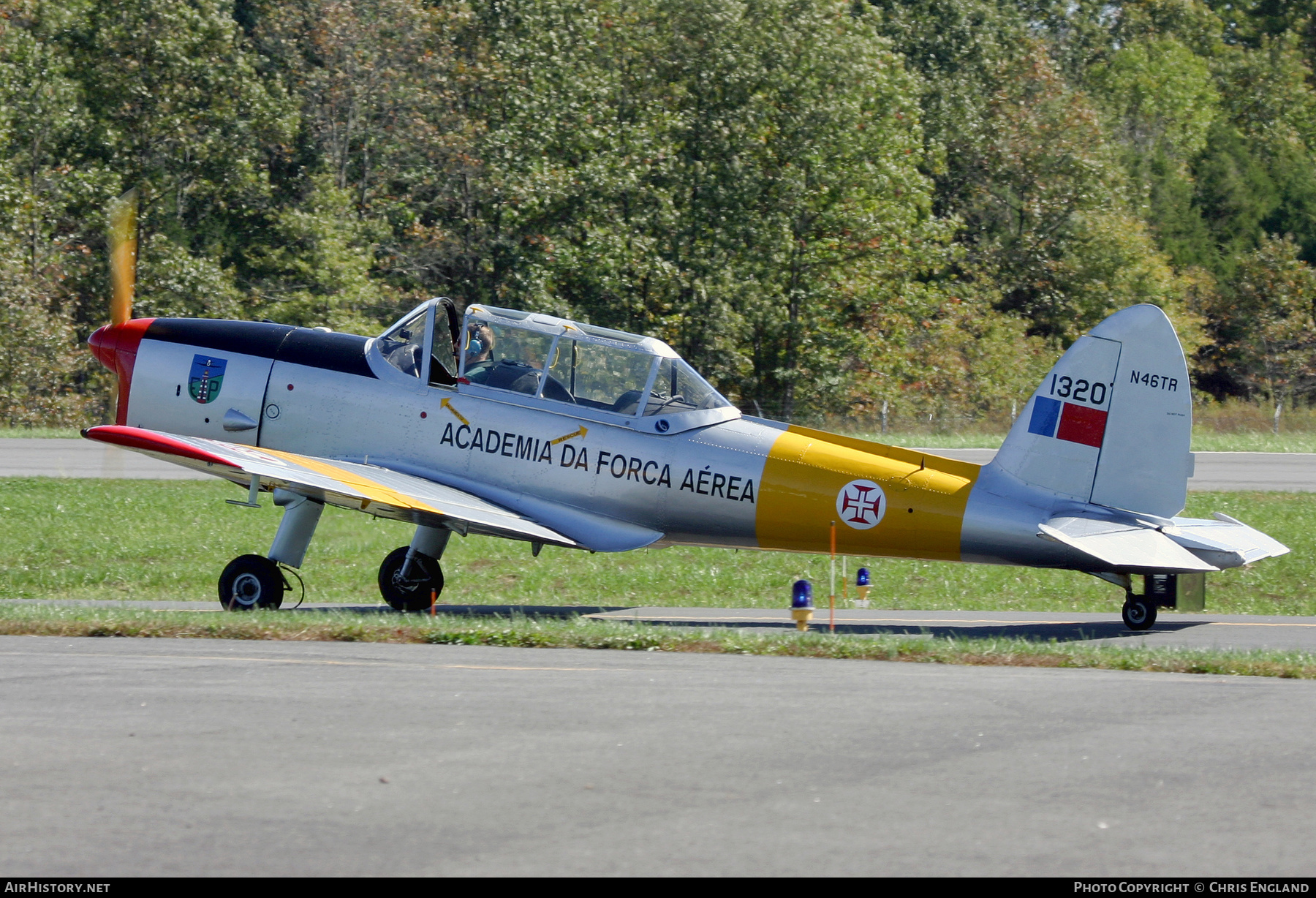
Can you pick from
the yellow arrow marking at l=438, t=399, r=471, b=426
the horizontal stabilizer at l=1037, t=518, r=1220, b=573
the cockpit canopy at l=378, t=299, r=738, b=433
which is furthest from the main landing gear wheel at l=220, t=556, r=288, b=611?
the horizontal stabilizer at l=1037, t=518, r=1220, b=573

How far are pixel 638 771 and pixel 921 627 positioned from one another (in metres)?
7.69

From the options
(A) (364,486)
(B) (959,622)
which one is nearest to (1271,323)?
(B) (959,622)

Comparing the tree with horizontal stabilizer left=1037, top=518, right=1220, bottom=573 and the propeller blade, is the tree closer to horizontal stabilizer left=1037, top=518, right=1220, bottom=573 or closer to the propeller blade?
horizontal stabilizer left=1037, top=518, right=1220, bottom=573

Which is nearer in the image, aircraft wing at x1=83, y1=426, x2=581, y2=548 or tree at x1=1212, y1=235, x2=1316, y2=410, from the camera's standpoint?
aircraft wing at x1=83, y1=426, x2=581, y2=548

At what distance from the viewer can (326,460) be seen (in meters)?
13.5

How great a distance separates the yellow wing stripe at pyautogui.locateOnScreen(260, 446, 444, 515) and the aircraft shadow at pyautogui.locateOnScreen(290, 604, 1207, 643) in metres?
1.26

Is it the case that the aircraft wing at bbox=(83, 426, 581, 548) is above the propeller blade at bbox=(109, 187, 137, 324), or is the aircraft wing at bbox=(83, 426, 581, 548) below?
below

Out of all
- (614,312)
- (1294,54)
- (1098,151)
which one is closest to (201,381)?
(614,312)

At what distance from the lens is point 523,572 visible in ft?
62.9

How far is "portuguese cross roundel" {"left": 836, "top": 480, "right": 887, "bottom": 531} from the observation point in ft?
41.2

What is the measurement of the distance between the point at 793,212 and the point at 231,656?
96.9 ft

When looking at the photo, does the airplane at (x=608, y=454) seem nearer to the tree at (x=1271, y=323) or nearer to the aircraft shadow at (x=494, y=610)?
the aircraft shadow at (x=494, y=610)

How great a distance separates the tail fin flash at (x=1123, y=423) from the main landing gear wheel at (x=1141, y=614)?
1.01 m

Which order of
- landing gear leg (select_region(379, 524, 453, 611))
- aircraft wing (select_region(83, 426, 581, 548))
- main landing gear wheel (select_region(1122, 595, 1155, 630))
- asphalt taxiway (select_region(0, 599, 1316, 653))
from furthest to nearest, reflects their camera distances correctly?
landing gear leg (select_region(379, 524, 453, 611)) → main landing gear wheel (select_region(1122, 595, 1155, 630)) → asphalt taxiway (select_region(0, 599, 1316, 653)) → aircraft wing (select_region(83, 426, 581, 548))
